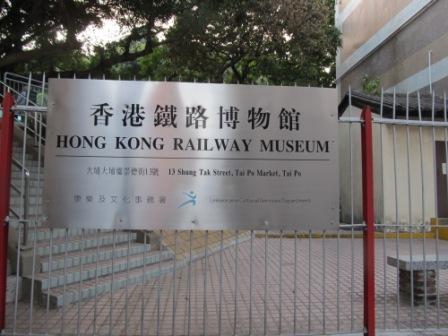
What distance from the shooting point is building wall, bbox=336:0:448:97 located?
625 inches

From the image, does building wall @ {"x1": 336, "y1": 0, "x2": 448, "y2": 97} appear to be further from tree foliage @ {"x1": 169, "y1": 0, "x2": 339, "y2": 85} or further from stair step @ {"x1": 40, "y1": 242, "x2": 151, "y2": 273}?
stair step @ {"x1": 40, "y1": 242, "x2": 151, "y2": 273}

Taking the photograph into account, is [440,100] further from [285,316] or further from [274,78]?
[285,316]

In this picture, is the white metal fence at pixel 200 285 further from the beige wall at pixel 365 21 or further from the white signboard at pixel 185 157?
the beige wall at pixel 365 21

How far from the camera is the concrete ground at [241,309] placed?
15.8ft

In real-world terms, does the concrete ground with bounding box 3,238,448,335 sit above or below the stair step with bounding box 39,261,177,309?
below

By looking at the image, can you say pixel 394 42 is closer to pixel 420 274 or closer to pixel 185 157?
pixel 420 274

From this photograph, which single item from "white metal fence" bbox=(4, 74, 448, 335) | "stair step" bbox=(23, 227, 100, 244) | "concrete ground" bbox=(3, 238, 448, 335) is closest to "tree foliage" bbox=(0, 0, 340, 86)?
"white metal fence" bbox=(4, 74, 448, 335)

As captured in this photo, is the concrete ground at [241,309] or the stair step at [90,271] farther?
the stair step at [90,271]

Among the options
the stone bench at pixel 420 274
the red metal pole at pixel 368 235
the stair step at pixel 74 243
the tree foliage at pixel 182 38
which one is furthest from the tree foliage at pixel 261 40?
the red metal pole at pixel 368 235

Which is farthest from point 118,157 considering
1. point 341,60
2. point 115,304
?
point 341,60

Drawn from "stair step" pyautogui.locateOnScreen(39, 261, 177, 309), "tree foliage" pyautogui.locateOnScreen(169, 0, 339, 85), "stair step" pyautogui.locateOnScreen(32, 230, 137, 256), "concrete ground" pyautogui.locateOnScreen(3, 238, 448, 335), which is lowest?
"concrete ground" pyautogui.locateOnScreen(3, 238, 448, 335)

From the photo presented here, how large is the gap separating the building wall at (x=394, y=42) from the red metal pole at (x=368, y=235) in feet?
39.4

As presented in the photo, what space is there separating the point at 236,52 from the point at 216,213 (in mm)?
15188

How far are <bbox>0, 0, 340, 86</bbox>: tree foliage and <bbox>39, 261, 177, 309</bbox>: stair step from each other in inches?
237
